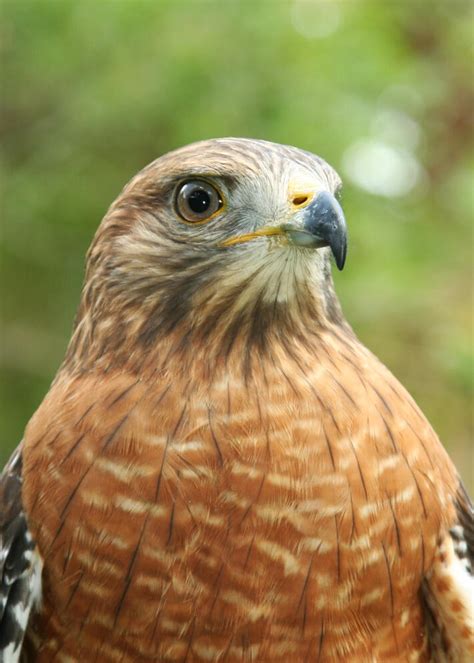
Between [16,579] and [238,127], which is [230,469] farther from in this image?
[238,127]

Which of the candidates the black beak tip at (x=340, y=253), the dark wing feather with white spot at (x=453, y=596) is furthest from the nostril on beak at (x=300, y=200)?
the dark wing feather with white spot at (x=453, y=596)

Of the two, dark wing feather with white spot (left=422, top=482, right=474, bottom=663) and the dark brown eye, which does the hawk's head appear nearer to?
the dark brown eye

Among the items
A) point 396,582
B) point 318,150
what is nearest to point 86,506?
point 396,582

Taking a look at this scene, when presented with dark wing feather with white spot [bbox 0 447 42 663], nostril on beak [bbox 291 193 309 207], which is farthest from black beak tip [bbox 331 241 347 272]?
dark wing feather with white spot [bbox 0 447 42 663]

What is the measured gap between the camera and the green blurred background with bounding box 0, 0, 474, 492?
676cm

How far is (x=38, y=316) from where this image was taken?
27.1 feet

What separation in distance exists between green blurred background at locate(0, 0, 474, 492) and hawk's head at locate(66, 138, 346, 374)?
12.1 feet

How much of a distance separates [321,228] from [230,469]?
676 millimetres

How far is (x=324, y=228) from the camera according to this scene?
275 centimetres

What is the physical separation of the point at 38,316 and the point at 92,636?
558 centimetres

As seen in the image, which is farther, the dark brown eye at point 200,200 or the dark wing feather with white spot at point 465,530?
the dark wing feather with white spot at point 465,530

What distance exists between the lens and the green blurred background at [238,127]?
6.76 meters

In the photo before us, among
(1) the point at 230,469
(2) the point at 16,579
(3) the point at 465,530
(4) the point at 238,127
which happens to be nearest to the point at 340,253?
(1) the point at 230,469

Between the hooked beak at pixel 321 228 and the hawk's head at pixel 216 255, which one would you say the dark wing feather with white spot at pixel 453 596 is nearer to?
the hawk's head at pixel 216 255
